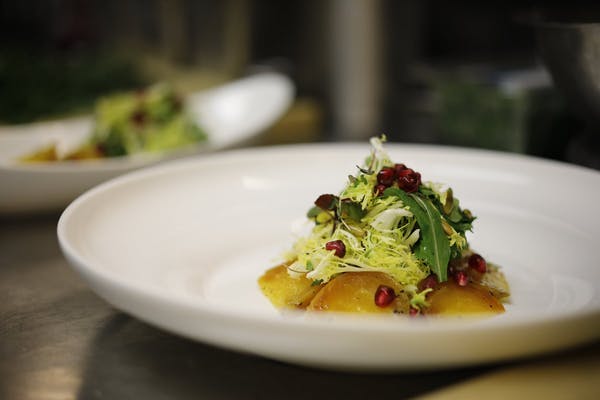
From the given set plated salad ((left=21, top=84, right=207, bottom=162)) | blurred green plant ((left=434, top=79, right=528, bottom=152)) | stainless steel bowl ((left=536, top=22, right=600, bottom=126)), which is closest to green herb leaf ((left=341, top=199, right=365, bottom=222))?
stainless steel bowl ((left=536, top=22, right=600, bottom=126))

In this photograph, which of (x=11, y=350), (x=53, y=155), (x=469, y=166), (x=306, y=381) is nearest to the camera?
(x=306, y=381)

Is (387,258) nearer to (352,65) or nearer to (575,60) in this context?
(575,60)

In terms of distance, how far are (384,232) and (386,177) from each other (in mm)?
94

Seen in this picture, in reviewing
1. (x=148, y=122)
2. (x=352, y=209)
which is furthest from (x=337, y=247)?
(x=148, y=122)

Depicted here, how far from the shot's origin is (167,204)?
145 centimetres

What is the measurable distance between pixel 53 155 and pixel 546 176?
1228 millimetres

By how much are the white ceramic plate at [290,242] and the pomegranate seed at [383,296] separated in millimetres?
76

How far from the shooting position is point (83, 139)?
2.41 meters

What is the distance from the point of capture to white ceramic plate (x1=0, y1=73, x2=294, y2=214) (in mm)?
1610

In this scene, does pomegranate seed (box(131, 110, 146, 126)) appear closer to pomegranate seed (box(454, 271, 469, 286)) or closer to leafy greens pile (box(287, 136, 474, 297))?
leafy greens pile (box(287, 136, 474, 297))

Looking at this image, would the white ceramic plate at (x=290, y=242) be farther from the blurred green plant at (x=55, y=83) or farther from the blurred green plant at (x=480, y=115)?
the blurred green plant at (x=55, y=83)

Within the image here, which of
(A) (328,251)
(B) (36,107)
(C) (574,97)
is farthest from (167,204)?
(B) (36,107)

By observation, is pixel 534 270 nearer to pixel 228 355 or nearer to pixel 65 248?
pixel 228 355

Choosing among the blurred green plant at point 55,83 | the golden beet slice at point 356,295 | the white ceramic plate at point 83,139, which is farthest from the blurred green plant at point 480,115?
the blurred green plant at point 55,83
